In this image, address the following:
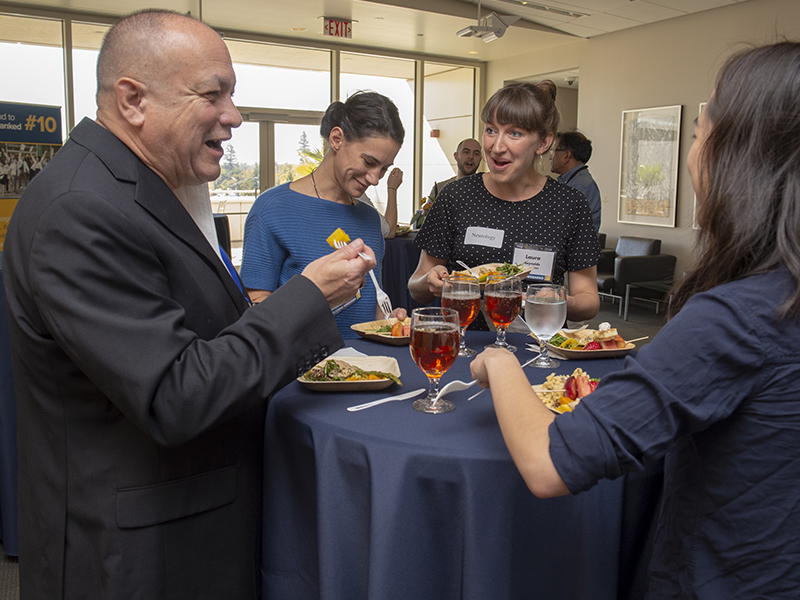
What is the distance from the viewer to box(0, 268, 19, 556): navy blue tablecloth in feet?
7.63

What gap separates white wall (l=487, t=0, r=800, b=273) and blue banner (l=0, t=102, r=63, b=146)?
20.4 ft

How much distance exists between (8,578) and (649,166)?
8.68 metres

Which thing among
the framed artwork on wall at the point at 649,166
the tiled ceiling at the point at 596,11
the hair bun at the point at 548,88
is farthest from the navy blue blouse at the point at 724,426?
the framed artwork on wall at the point at 649,166

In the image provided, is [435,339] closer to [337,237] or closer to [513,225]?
[337,237]

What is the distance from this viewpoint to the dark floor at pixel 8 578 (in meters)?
2.24

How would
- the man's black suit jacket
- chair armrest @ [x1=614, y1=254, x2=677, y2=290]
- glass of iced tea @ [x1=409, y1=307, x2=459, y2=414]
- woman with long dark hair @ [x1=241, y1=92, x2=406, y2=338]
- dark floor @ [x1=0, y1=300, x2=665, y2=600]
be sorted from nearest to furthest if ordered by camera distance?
the man's black suit jacket
glass of iced tea @ [x1=409, y1=307, x2=459, y2=414]
woman with long dark hair @ [x1=241, y1=92, x2=406, y2=338]
dark floor @ [x1=0, y1=300, x2=665, y2=600]
chair armrest @ [x1=614, y1=254, x2=677, y2=290]

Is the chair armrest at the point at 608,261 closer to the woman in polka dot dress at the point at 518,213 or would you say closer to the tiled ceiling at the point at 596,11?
the tiled ceiling at the point at 596,11

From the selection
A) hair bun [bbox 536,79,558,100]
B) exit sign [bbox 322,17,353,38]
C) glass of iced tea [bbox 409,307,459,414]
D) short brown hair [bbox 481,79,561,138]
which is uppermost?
exit sign [bbox 322,17,353,38]

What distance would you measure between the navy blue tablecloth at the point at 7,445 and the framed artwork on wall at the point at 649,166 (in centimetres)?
816

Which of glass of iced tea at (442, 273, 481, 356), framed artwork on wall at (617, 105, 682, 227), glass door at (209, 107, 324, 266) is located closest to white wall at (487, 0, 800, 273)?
framed artwork on wall at (617, 105, 682, 227)

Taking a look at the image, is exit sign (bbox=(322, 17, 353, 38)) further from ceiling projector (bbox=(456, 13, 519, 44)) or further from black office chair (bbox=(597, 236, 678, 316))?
black office chair (bbox=(597, 236, 678, 316))

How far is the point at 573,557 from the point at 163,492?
799mm

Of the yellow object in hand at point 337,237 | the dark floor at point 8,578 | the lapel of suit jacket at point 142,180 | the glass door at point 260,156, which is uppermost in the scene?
the glass door at point 260,156

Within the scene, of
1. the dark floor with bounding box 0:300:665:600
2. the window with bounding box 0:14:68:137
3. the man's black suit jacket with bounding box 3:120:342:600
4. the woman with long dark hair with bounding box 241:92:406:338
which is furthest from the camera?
the window with bounding box 0:14:68:137
